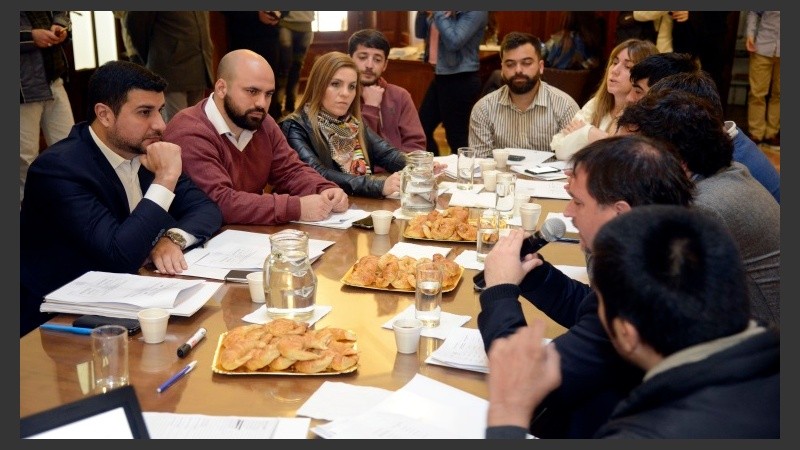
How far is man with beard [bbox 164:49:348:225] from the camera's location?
3.09 m

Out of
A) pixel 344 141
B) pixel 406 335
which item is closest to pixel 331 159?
pixel 344 141

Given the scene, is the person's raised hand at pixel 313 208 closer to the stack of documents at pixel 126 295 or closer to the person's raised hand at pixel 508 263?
the stack of documents at pixel 126 295

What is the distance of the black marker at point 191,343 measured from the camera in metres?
1.94

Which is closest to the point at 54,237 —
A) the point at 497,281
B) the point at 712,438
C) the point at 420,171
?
the point at 420,171

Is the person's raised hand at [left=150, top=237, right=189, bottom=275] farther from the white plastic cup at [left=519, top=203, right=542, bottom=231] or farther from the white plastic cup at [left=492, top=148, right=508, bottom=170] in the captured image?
the white plastic cup at [left=492, top=148, right=508, bottom=170]

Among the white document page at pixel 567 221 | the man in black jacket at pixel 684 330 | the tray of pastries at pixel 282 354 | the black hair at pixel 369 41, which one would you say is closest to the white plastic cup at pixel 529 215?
the white document page at pixel 567 221

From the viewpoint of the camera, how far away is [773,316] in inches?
95.9

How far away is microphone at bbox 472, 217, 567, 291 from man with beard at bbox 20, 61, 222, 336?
0.86 m

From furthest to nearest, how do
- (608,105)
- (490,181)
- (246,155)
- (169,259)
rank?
(608,105) < (490,181) < (246,155) < (169,259)

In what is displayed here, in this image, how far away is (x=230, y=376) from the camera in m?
1.85

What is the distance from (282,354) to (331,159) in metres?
2.14

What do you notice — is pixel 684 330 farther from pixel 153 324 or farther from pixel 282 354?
pixel 153 324

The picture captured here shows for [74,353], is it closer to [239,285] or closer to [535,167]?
[239,285]

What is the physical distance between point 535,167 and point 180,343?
2.39 m
